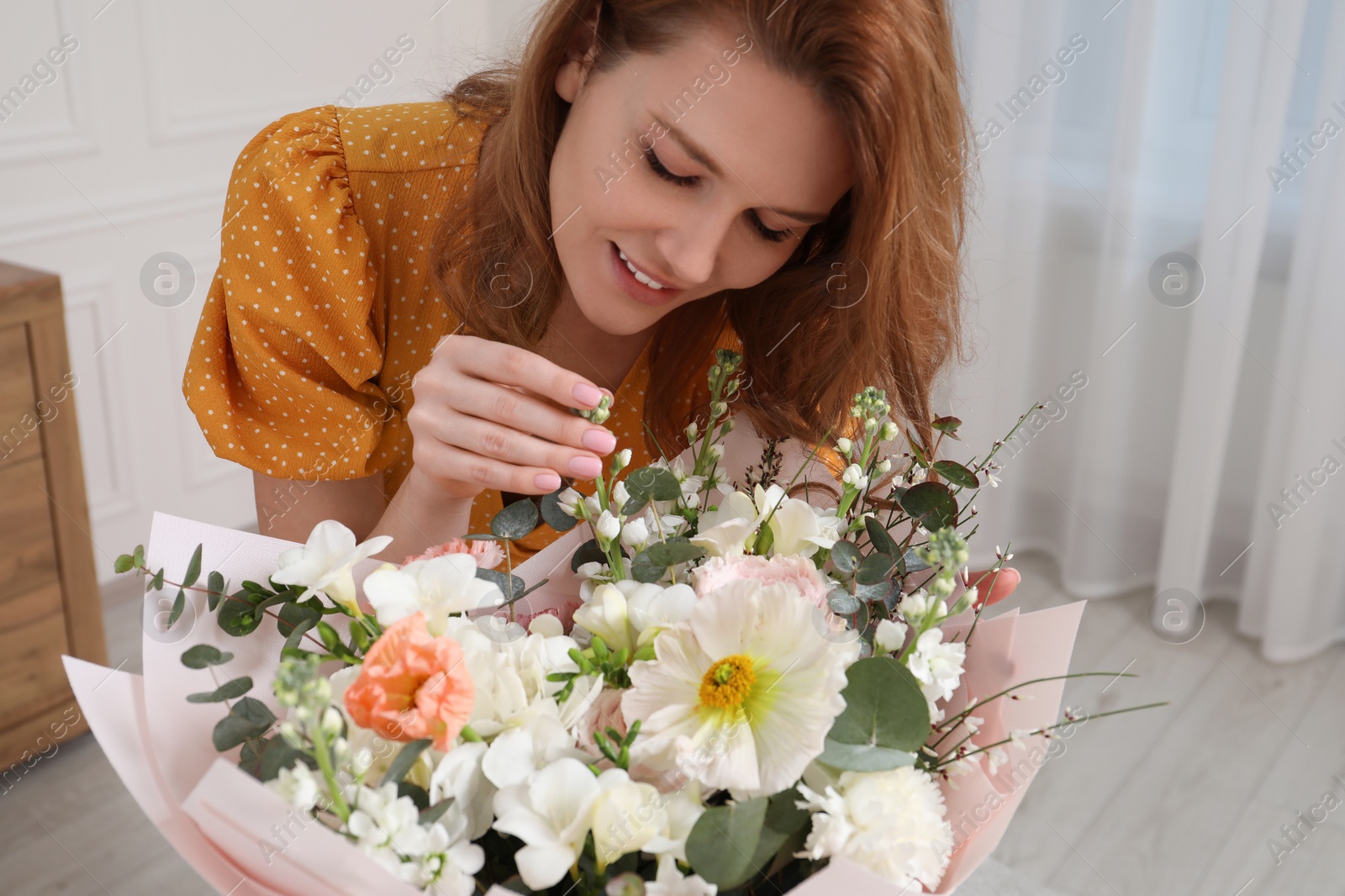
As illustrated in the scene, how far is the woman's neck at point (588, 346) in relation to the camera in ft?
3.95

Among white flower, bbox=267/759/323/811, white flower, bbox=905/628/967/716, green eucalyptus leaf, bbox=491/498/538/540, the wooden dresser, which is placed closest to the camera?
white flower, bbox=267/759/323/811

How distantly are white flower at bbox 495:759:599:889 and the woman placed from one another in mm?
262

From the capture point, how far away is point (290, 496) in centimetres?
118

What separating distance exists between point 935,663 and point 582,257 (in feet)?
1.88

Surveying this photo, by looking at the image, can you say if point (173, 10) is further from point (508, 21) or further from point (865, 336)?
point (865, 336)

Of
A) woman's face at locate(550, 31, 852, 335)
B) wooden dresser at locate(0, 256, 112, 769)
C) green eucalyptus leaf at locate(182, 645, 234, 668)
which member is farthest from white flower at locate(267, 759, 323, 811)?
wooden dresser at locate(0, 256, 112, 769)

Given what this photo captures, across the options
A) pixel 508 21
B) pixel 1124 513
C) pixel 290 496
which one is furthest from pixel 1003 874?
pixel 508 21

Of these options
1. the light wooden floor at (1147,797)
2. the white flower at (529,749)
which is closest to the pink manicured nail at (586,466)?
the white flower at (529,749)

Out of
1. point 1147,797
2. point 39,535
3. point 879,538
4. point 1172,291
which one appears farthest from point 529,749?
point 1172,291

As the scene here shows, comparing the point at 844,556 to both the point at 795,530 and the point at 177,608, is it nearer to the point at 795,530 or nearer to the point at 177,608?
the point at 795,530

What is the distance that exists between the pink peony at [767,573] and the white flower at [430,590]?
0.10 m

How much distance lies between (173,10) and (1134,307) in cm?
213

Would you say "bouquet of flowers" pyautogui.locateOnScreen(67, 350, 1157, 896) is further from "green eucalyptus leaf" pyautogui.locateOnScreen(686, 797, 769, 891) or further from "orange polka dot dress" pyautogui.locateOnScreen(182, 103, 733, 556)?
"orange polka dot dress" pyautogui.locateOnScreen(182, 103, 733, 556)

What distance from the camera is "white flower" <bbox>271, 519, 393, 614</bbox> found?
0.50 meters
